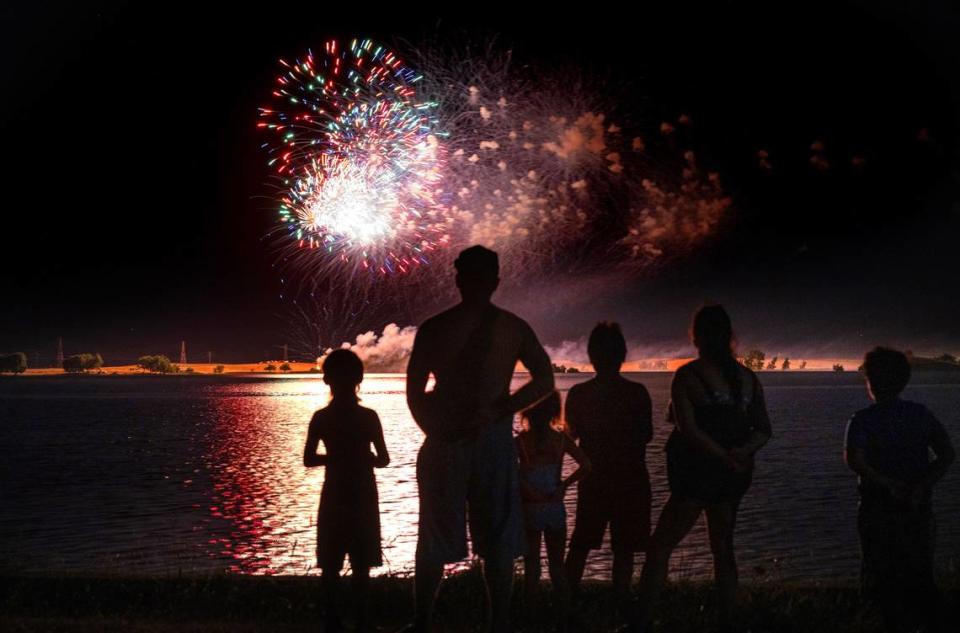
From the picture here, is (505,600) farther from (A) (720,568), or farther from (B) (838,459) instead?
(B) (838,459)

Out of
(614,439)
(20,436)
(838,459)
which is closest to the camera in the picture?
(614,439)

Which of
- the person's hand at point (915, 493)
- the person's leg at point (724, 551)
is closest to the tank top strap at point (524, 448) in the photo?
the person's leg at point (724, 551)

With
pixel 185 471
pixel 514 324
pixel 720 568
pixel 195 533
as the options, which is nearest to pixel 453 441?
pixel 514 324

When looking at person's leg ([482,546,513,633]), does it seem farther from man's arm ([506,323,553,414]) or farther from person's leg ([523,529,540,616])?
person's leg ([523,529,540,616])

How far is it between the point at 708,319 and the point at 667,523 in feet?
5.17

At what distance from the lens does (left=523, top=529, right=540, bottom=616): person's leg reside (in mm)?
9055

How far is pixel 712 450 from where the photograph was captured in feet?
27.2

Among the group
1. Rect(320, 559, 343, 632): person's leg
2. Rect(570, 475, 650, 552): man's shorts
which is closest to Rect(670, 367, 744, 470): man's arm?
Rect(570, 475, 650, 552): man's shorts

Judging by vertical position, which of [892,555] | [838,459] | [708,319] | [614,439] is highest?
[708,319]

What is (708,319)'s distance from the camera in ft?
28.3

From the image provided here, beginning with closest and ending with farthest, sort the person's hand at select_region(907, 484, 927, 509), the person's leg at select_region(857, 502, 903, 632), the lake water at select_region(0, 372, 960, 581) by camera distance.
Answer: the person's hand at select_region(907, 484, 927, 509) → the person's leg at select_region(857, 502, 903, 632) → the lake water at select_region(0, 372, 960, 581)

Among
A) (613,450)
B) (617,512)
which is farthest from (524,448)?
(617,512)

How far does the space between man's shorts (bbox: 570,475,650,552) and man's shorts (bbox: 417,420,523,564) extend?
131cm

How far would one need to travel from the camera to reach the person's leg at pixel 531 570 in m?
9.05
